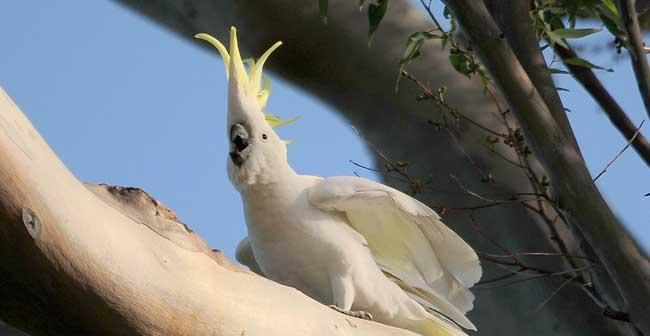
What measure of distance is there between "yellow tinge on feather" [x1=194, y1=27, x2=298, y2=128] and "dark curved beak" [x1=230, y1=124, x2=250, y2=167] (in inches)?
2.9

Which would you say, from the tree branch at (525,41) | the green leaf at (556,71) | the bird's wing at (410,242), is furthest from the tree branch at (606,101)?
the bird's wing at (410,242)

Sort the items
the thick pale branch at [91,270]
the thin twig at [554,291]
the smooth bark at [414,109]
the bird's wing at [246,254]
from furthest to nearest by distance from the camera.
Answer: the smooth bark at [414,109]
the thin twig at [554,291]
the bird's wing at [246,254]
the thick pale branch at [91,270]

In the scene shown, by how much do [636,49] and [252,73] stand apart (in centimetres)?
59

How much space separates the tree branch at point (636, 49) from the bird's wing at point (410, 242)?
1.22 ft

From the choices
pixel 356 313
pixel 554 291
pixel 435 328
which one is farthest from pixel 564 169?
pixel 554 291

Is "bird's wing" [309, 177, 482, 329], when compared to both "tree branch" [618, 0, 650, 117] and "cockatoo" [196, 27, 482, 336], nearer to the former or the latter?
"cockatoo" [196, 27, 482, 336]

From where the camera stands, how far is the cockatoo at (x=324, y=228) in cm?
146

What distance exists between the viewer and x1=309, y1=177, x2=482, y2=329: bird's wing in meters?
1.49

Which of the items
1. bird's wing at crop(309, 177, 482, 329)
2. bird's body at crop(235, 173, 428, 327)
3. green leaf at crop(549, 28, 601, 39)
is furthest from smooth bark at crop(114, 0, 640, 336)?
bird's body at crop(235, 173, 428, 327)

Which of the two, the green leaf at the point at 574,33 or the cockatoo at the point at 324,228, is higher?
the green leaf at the point at 574,33

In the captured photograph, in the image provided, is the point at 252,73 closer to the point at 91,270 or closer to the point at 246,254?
the point at 246,254

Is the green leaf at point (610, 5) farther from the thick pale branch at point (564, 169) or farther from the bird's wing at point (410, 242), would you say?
the bird's wing at point (410, 242)

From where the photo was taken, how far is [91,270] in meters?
0.91

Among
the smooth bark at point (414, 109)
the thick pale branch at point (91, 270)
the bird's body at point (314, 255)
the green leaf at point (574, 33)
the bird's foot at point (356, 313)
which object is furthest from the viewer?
the smooth bark at point (414, 109)
